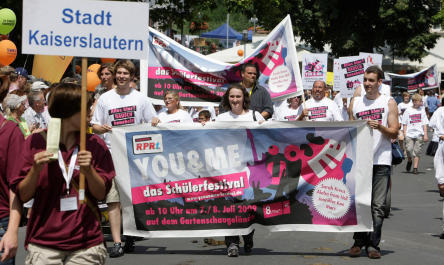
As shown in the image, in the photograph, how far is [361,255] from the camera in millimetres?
8039

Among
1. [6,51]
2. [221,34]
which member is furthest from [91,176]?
[221,34]

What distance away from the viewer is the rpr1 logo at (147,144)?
7953 mm

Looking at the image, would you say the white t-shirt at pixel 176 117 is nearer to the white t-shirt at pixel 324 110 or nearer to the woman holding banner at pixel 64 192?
the white t-shirt at pixel 324 110

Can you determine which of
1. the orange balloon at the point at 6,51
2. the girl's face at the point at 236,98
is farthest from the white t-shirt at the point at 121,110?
the orange balloon at the point at 6,51

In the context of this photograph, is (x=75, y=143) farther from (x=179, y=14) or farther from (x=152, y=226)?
(x=179, y=14)

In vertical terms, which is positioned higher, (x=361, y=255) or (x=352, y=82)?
(x=352, y=82)

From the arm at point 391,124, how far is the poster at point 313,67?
33.1ft

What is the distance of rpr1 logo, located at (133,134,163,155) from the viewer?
7.95 metres

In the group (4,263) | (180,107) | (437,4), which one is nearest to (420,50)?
(437,4)

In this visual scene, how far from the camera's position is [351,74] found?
1532cm

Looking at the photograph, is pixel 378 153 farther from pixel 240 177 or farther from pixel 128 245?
pixel 128 245

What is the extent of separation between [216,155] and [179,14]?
70.7 ft

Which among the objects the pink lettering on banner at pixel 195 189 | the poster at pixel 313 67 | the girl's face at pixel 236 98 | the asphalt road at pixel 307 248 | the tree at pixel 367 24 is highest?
the tree at pixel 367 24

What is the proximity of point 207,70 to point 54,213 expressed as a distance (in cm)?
577
